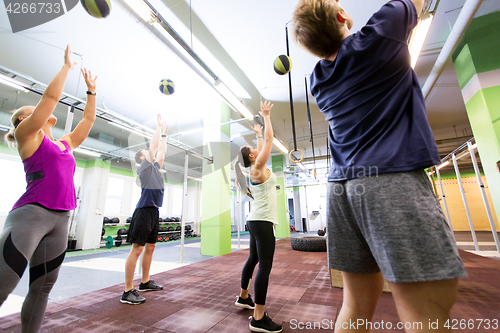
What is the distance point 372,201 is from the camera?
0.56m

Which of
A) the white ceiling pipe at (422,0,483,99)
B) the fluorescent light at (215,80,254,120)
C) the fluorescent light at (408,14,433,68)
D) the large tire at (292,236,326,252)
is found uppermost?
the white ceiling pipe at (422,0,483,99)

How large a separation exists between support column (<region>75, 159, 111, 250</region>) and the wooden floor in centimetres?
656

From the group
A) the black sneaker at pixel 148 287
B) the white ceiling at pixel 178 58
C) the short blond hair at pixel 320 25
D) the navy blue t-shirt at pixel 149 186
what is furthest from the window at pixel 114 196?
the short blond hair at pixel 320 25

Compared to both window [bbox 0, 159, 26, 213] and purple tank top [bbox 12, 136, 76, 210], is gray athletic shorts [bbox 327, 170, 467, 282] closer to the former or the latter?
purple tank top [bbox 12, 136, 76, 210]

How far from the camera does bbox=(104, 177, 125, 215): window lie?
972 centimetres

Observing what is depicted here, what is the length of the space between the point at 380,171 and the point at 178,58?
3.28 metres

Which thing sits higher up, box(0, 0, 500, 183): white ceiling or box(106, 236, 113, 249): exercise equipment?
box(0, 0, 500, 183): white ceiling

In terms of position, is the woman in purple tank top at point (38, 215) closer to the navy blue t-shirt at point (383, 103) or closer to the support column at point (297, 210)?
the navy blue t-shirt at point (383, 103)

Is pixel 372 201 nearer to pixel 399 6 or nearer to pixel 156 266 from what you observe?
pixel 399 6

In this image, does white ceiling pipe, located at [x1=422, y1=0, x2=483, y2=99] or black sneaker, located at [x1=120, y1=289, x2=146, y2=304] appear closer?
black sneaker, located at [x1=120, y1=289, x2=146, y2=304]

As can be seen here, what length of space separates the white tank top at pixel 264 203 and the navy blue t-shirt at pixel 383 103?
3.61ft

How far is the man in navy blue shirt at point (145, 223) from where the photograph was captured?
87.2 inches

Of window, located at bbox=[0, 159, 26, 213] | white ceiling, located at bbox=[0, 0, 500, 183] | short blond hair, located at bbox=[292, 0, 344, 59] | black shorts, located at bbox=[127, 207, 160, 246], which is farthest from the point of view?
window, located at bbox=[0, 159, 26, 213]

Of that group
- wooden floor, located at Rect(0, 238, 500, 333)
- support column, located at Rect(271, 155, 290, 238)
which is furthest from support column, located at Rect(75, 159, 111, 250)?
support column, located at Rect(271, 155, 290, 238)
